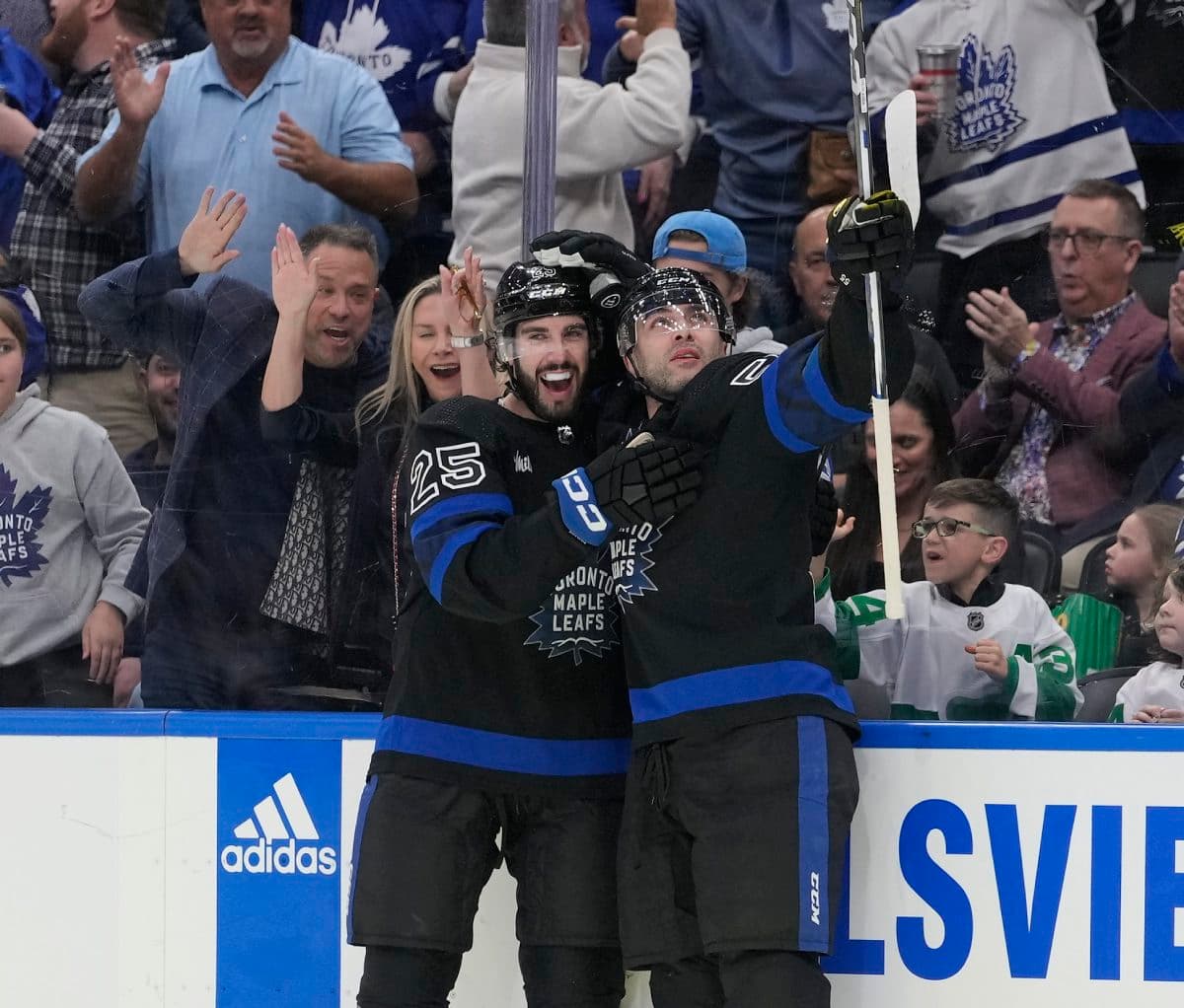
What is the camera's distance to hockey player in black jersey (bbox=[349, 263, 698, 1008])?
218 centimetres

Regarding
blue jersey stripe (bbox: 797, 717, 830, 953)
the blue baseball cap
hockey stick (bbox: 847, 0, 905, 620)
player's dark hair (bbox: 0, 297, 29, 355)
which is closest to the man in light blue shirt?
player's dark hair (bbox: 0, 297, 29, 355)

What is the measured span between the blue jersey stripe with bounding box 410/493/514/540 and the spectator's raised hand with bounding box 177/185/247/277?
1.03m

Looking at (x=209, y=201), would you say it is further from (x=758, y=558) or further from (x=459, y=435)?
(x=758, y=558)

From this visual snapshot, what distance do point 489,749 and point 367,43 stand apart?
4.65 feet

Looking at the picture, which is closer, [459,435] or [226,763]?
[459,435]

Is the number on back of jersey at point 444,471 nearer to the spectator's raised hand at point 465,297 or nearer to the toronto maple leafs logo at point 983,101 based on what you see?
the spectator's raised hand at point 465,297

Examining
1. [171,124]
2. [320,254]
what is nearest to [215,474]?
[320,254]

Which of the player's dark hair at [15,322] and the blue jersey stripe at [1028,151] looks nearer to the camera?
the blue jersey stripe at [1028,151]

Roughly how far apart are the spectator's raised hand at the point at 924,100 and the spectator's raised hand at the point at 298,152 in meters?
1.09

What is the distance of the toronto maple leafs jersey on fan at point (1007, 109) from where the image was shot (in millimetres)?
2637

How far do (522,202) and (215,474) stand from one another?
0.80m

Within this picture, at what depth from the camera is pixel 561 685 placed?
7.48ft

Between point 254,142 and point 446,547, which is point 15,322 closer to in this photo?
point 254,142

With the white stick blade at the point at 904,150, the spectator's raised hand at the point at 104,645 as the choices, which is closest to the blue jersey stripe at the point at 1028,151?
the white stick blade at the point at 904,150
